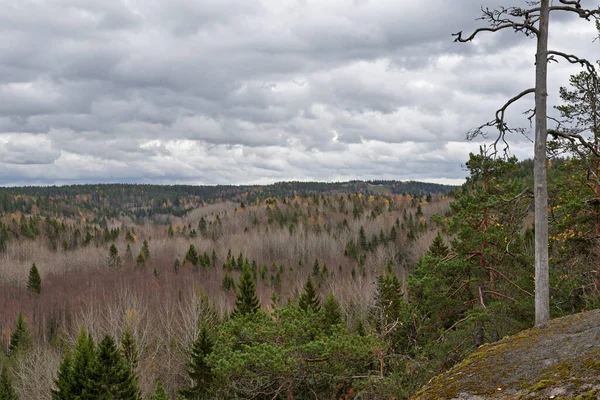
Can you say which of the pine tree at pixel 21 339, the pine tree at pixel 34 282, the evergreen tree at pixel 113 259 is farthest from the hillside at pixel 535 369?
the evergreen tree at pixel 113 259

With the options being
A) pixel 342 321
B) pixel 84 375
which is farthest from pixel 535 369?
pixel 84 375

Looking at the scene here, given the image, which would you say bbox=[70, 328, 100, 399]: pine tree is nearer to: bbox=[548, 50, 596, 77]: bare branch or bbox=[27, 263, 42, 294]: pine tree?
bbox=[548, 50, 596, 77]: bare branch

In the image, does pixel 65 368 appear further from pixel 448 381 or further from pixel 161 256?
pixel 161 256

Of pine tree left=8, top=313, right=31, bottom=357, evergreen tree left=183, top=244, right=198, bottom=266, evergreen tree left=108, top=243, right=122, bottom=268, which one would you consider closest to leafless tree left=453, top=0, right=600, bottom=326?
pine tree left=8, top=313, right=31, bottom=357

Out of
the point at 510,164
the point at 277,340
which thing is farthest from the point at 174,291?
the point at 510,164

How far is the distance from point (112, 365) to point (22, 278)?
6300cm

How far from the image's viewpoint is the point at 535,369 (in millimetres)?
6043

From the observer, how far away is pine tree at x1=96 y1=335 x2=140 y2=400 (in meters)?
21.4

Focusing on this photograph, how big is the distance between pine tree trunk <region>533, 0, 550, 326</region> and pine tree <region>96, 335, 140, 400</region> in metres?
18.2

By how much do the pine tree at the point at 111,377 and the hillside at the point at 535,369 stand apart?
1853 centimetres

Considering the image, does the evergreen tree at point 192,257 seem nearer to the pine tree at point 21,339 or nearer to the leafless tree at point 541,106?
the pine tree at point 21,339

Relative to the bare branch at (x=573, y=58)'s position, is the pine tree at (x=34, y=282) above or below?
below

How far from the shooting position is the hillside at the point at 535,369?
16.9 ft

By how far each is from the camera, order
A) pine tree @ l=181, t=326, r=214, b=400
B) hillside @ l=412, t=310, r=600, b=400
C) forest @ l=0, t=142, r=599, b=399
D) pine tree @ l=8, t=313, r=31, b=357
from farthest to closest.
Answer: pine tree @ l=8, t=313, r=31, b=357 < pine tree @ l=181, t=326, r=214, b=400 < forest @ l=0, t=142, r=599, b=399 < hillside @ l=412, t=310, r=600, b=400
